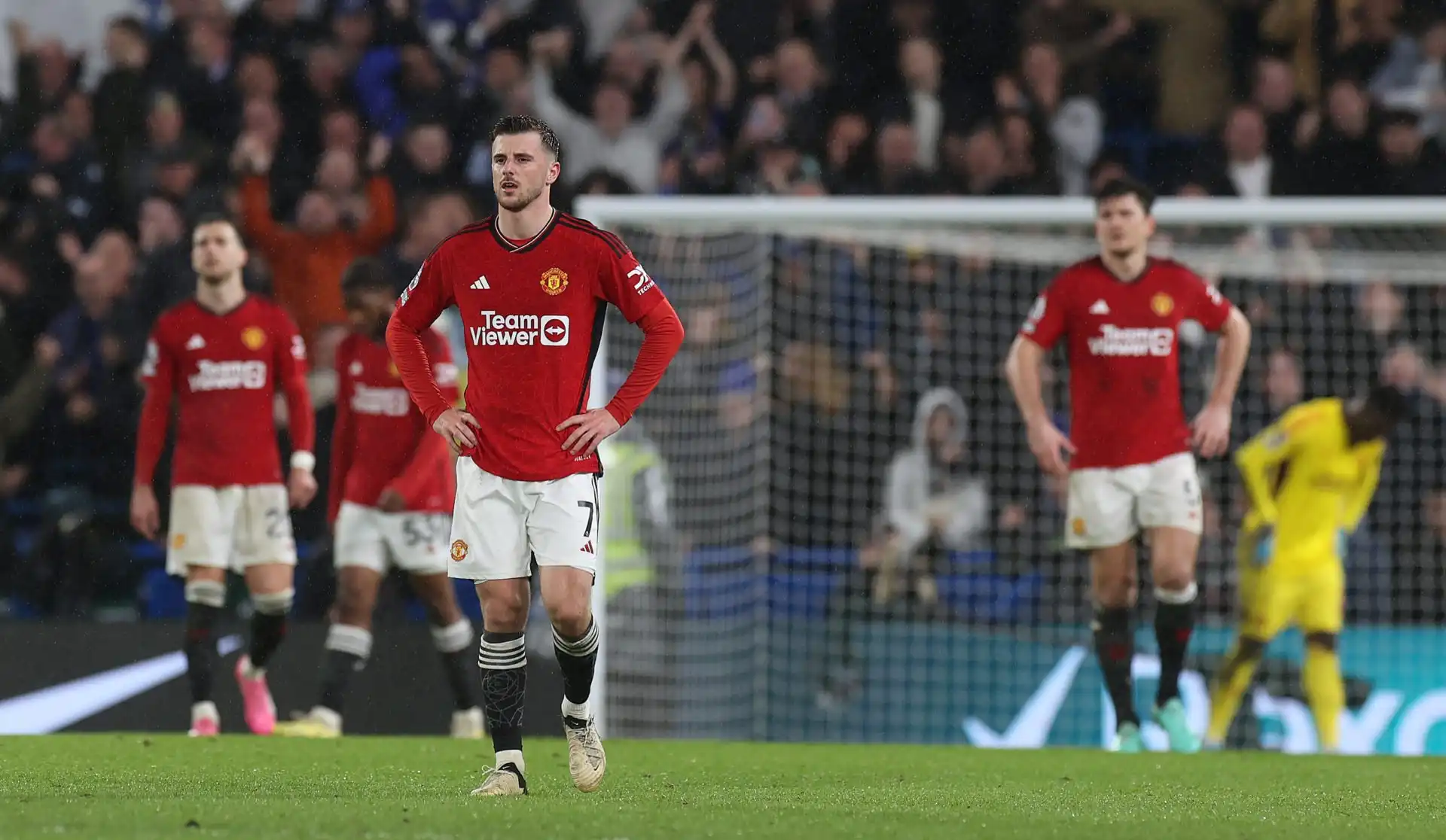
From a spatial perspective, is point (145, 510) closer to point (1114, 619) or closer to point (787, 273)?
point (1114, 619)

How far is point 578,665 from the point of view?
5.91 m

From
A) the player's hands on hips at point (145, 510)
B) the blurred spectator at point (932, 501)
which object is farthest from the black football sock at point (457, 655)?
the blurred spectator at point (932, 501)

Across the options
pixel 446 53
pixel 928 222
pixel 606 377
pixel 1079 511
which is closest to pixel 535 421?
pixel 1079 511

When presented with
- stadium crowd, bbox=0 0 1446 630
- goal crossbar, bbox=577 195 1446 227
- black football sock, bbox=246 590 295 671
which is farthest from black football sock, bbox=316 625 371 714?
goal crossbar, bbox=577 195 1446 227

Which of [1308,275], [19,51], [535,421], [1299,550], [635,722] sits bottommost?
[635,722]

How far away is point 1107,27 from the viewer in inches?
562

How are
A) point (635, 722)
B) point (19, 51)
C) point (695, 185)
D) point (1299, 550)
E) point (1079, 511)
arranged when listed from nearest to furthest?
point (1079, 511) → point (1299, 550) → point (635, 722) → point (695, 185) → point (19, 51)

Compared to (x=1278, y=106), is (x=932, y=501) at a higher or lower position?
lower

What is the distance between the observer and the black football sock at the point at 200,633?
29.4ft

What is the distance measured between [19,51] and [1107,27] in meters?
7.65

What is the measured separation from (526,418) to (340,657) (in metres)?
3.82

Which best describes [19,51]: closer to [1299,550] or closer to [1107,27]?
[1107,27]

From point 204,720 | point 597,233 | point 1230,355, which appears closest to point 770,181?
point 1230,355

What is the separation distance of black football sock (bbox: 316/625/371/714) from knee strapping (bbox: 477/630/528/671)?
3562 millimetres
